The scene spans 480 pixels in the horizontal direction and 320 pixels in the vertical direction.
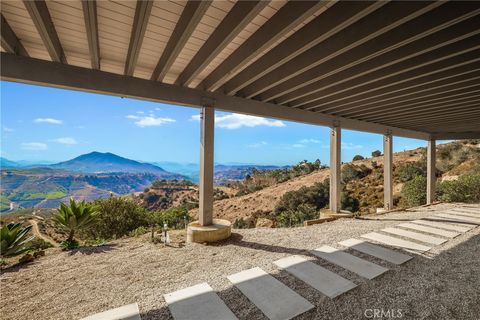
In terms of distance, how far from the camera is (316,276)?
325cm

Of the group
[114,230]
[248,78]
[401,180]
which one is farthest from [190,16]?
[401,180]

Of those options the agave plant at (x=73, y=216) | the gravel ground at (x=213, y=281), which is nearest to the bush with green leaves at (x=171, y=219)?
the agave plant at (x=73, y=216)

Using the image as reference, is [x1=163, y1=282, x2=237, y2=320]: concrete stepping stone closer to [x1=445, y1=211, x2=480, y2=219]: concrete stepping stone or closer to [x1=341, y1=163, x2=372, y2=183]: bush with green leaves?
[x1=445, y1=211, x2=480, y2=219]: concrete stepping stone

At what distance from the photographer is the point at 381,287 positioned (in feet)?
9.72

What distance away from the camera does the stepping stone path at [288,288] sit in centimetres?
251

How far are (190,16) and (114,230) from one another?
7879mm

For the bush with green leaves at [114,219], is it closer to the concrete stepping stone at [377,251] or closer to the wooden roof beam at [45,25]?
the wooden roof beam at [45,25]

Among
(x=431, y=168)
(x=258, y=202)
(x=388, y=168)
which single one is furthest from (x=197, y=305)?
(x=258, y=202)

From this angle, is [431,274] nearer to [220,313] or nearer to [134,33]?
[220,313]

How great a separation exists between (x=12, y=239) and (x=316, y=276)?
16.2ft

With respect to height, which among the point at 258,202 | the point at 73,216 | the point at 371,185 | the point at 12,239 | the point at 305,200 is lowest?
the point at 258,202

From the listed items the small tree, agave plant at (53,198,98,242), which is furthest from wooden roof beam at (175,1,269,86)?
the small tree

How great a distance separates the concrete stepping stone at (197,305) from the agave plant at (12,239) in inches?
122

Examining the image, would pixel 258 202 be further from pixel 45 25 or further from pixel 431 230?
pixel 45 25
